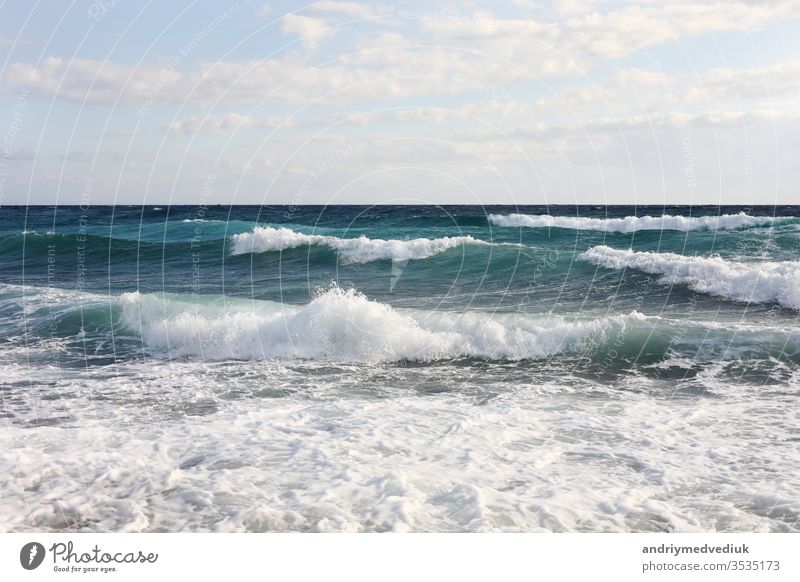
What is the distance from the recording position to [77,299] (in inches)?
804

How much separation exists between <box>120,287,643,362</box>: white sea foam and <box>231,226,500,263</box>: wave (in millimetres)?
15522

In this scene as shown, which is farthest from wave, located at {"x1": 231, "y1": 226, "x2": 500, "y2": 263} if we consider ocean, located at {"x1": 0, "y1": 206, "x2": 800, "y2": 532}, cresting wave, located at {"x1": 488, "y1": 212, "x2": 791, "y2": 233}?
cresting wave, located at {"x1": 488, "y1": 212, "x2": 791, "y2": 233}

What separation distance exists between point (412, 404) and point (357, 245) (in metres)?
23.8

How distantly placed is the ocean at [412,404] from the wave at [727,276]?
13cm

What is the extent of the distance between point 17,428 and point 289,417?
13.2 feet

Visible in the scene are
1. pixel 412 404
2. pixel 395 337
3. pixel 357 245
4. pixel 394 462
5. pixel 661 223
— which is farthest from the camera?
pixel 661 223

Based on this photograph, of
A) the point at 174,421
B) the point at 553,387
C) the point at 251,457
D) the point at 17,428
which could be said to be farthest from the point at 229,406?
the point at 553,387

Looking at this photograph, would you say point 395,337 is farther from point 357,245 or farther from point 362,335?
point 357,245

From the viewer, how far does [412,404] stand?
1097 cm

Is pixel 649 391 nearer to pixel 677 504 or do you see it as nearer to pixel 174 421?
pixel 677 504

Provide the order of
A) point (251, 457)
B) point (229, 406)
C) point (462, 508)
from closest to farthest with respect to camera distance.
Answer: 1. point (462, 508)
2. point (251, 457)
3. point (229, 406)

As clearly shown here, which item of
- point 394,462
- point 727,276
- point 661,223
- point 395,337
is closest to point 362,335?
point 395,337

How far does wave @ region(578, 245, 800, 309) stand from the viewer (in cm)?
2017

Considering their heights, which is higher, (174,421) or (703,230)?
(703,230)
